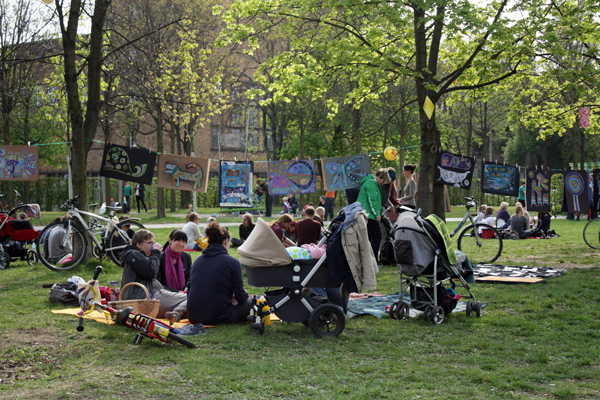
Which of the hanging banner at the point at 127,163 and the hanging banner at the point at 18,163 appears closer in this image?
the hanging banner at the point at 127,163

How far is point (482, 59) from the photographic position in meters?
12.2

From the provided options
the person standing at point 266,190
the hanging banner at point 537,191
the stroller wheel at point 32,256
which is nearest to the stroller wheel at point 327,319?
the stroller wheel at point 32,256

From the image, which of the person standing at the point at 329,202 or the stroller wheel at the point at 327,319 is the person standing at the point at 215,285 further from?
the person standing at the point at 329,202

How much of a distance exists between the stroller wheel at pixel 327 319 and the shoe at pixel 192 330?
1.22 m

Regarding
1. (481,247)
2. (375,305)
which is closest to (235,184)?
(481,247)

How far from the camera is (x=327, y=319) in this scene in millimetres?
6148

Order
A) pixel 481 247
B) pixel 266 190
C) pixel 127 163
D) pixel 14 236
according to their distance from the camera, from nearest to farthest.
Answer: pixel 14 236 < pixel 127 163 < pixel 481 247 < pixel 266 190

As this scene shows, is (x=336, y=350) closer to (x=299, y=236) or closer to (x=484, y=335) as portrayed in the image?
(x=484, y=335)

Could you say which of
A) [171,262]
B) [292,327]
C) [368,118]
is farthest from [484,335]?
[368,118]

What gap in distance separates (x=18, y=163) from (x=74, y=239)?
3.86 m

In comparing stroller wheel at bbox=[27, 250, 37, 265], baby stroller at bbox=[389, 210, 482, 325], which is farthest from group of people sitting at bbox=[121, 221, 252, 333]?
stroller wheel at bbox=[27, 250, 37, 265]

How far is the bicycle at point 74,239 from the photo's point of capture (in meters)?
10.4

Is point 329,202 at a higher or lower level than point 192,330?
higher

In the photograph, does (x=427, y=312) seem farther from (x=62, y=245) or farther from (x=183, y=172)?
(x=183, y=172)
